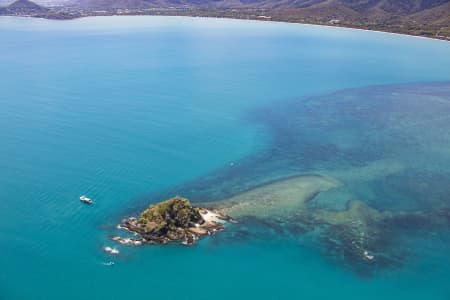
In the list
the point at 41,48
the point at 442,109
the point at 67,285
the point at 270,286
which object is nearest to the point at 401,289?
the point at 270,286

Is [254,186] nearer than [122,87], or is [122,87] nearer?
[254,186]

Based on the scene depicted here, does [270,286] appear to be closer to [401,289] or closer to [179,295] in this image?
[179,295]

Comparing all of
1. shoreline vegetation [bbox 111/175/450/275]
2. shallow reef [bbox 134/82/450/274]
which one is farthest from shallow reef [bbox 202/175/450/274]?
shallow reef [bbox 134/82/450/274]

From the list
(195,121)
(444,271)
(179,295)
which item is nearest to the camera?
(179,295)

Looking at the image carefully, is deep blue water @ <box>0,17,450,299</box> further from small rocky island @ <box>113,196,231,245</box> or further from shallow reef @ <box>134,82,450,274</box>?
small rocky island @ <box>113,196,231,245</box>

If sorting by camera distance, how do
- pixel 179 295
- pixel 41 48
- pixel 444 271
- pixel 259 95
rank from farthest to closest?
pixel 41 48 → pixel 259 95 → pixel 444 271 → pixel 179 295
